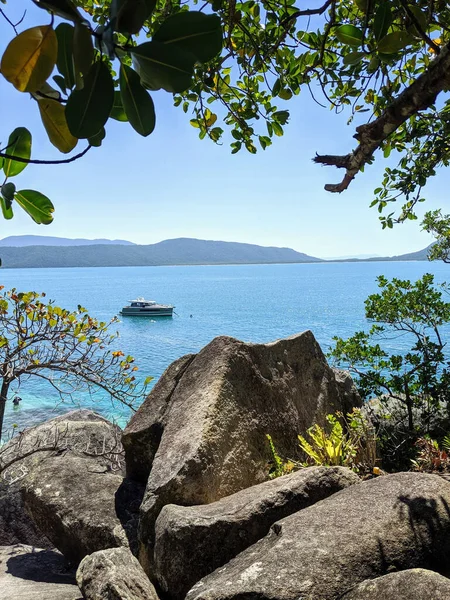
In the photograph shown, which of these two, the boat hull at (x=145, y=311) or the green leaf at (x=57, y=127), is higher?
the green leaf at (x=57, y=127)

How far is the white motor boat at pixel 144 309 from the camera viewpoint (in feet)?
189

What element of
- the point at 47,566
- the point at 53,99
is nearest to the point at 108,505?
the point at 47,566

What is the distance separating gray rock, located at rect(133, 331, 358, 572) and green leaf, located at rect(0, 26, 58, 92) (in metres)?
4.19

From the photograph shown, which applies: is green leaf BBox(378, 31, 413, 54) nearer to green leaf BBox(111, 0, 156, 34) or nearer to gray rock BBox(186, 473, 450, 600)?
green leaf BBox(111, 0, 156, 34)

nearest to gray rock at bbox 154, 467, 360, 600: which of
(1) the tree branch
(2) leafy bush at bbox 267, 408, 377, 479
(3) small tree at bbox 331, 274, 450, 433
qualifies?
(2) leafy bush at bbox 267, 408, 377, 479

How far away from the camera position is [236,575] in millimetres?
3318

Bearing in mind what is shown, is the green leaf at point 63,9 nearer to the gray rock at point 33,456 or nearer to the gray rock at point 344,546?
the gray rock at point 344,546

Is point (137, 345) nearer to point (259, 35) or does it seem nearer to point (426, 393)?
point (426, 393)

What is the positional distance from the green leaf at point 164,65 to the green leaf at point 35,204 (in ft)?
1.96

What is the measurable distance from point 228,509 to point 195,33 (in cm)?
405

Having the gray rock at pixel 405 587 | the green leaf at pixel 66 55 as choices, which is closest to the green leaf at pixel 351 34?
the green leaf at pixel 66 55

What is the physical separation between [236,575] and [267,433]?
7.57 feet

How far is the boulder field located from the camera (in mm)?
3301

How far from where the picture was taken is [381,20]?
1.78 meters
